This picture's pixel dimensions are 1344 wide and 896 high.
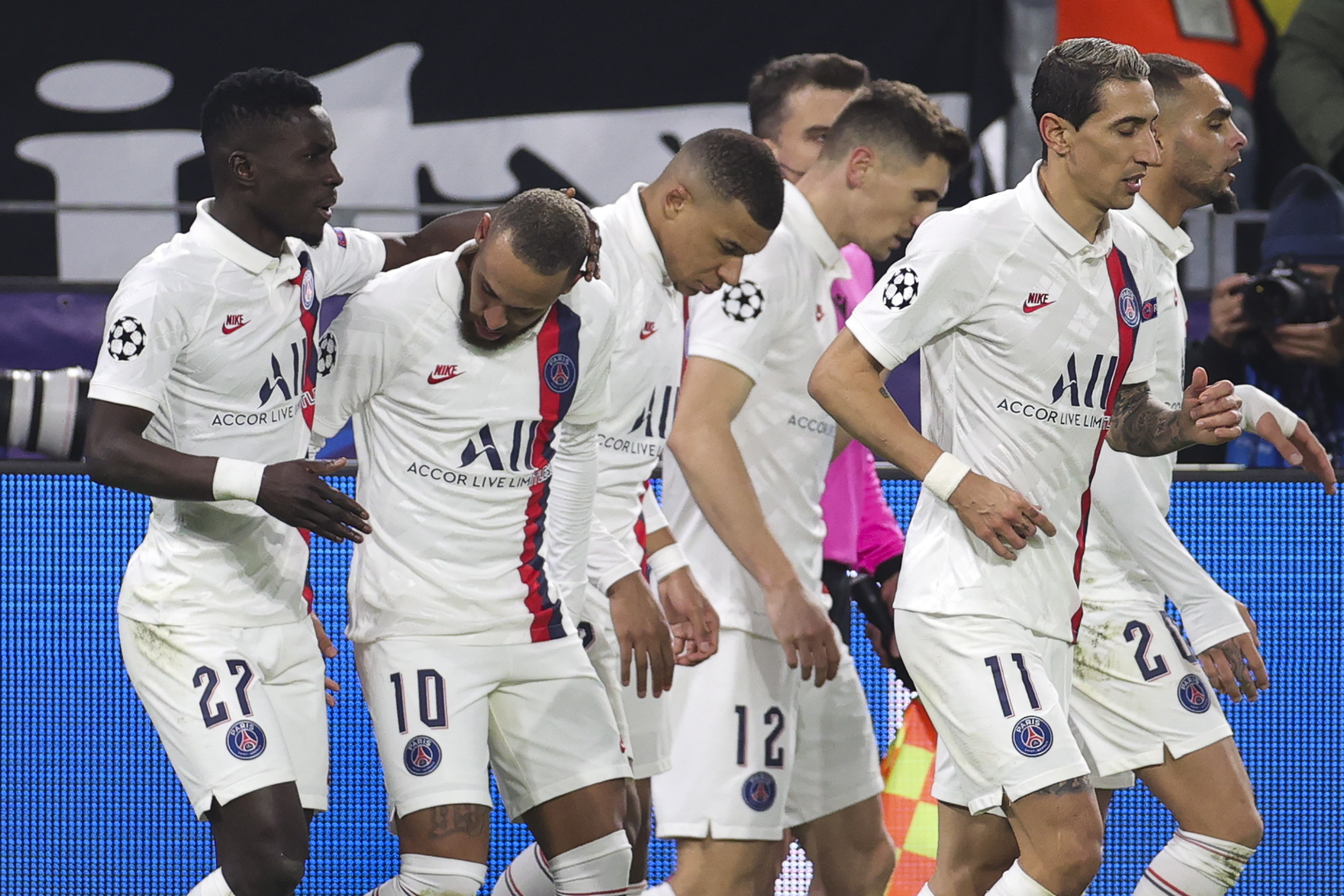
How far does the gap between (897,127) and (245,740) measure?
2158 millimetres

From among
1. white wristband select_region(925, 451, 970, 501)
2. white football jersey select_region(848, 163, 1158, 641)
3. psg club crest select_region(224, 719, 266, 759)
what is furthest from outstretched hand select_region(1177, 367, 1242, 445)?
psg club crest select_region(224, 719, 266, 759)

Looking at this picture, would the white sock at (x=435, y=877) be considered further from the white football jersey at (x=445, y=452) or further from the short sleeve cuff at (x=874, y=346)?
the short sleeve cuff at (x=874, y=346)

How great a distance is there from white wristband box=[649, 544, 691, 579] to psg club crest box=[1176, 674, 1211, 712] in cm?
116

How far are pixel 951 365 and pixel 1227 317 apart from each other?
1.84m

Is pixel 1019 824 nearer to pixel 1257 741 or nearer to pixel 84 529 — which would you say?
pixel 1257 741

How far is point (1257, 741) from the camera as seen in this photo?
A: 4.79m

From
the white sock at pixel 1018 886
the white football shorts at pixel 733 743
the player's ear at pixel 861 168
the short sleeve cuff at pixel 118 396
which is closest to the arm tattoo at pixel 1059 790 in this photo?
the white sock at pixel 1018 886

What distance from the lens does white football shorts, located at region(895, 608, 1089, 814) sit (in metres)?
3.25

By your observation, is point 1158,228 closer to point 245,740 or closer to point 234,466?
point 234,466

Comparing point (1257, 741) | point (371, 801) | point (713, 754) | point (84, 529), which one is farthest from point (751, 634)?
point (84, 529)

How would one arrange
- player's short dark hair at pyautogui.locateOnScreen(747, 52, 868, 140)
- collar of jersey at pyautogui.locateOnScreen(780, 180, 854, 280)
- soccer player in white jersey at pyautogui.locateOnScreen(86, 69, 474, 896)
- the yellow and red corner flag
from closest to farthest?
soccer player in white jersey at pyautogui.locateOnScreen(86, 69, 474, 896)
collar of jersey at pyautogui.locateOnScreen(780, 180, 854, 280)
the yellow and red corner flag
player's short dark hair at pyautogui.locateOnScreen(747, 52, 868, 140)

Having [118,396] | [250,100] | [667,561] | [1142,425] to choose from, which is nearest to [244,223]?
[250,100]

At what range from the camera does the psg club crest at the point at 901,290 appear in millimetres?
3375

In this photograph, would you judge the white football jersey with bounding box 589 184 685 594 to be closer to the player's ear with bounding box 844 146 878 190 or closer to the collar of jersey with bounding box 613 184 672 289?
the collar of jersey with bounding box 613 184 672 289
